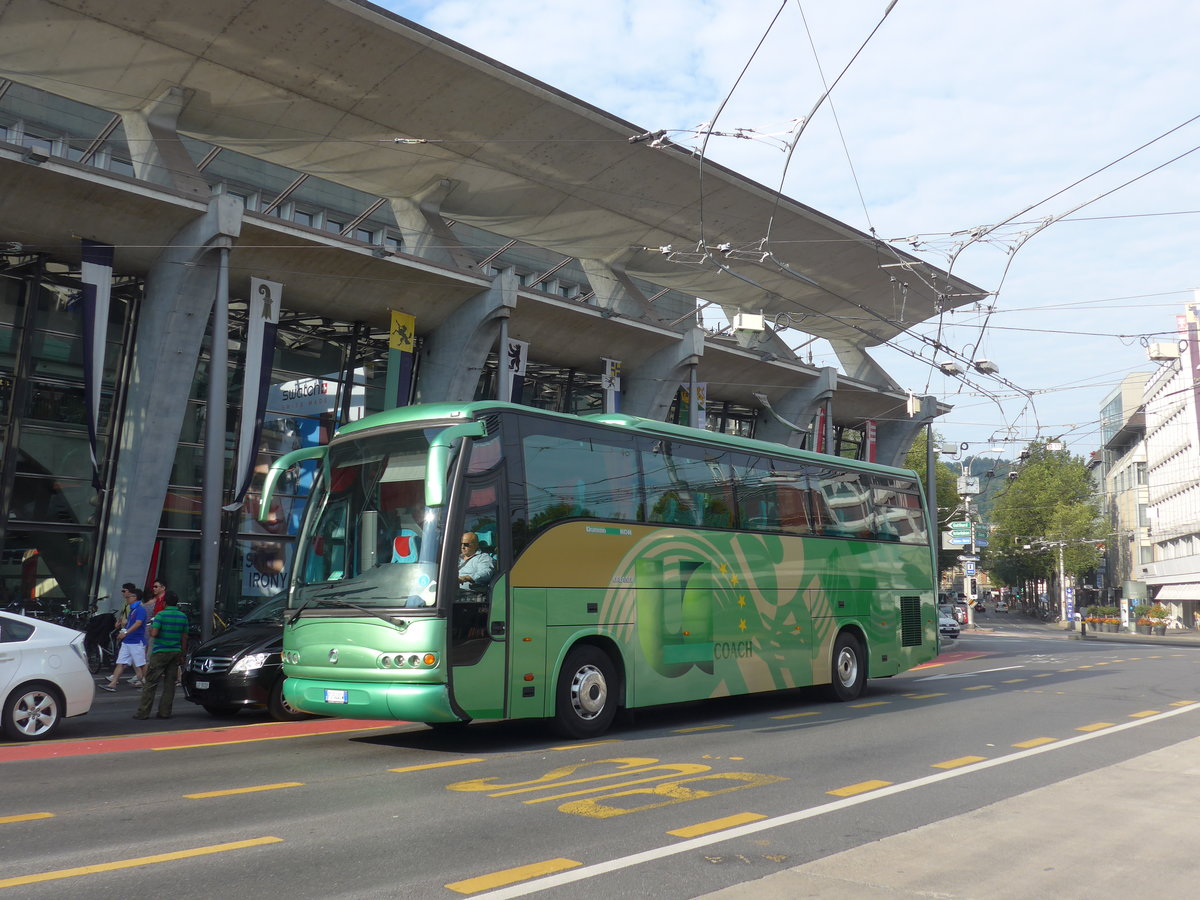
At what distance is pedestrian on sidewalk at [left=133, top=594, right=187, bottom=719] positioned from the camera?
13.1 metres

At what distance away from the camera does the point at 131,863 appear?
589cm

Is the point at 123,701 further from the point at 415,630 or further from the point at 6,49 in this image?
the point at 6,49

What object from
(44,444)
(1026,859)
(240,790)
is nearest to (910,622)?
(1026,859)

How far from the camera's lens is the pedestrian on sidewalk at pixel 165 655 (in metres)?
13.1

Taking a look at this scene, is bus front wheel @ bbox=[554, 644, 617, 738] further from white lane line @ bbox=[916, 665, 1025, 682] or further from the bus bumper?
white lane line @ bbox=[916, 665, 1025, 682]

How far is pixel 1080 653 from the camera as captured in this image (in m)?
31.0

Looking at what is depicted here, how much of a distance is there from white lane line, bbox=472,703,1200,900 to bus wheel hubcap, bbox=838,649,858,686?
5106 millimetres

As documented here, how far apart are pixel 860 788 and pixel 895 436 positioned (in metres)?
39.6

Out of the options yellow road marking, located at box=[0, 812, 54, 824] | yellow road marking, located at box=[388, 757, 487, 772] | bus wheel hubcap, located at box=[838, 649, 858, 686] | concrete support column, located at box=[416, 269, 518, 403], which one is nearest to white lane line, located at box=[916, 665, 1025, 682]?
bus wheel hubcap, located at box=[838, 649, 858, 686]

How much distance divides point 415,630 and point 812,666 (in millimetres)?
7337

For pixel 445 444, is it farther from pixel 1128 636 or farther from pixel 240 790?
pixel 1128 636

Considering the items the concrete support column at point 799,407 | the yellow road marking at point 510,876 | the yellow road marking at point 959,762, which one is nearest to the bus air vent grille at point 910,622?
the yellow road marking at point 959,762

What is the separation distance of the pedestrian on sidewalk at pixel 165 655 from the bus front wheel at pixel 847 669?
9.25 meters

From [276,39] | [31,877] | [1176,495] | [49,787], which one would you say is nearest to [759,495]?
[49,787]
